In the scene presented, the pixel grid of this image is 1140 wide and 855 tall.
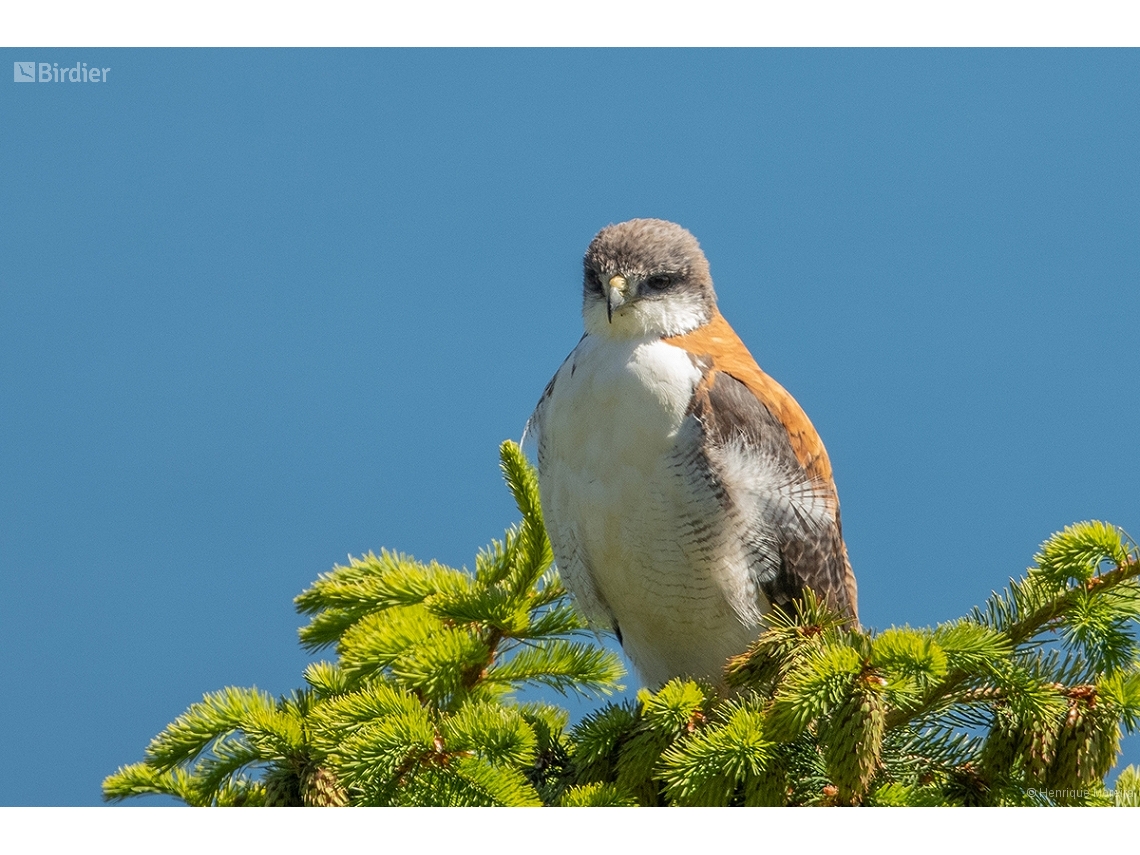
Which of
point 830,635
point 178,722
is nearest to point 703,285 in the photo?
point 830,635

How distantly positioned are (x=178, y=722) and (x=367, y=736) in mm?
592

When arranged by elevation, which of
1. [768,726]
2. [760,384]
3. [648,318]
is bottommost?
[768,726]

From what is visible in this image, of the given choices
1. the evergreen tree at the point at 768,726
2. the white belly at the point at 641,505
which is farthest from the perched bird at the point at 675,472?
the evergreen tree at the point at 768,726

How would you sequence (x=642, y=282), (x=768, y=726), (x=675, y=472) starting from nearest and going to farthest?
1. (x=768, y=726)
2. (x=675, y=472)
3. (x=642, y=282)

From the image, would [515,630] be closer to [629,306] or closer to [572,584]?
[572,584]

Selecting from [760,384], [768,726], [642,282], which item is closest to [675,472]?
[760,384]

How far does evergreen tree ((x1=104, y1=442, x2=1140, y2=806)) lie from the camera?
2209 mm

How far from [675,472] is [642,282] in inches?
19.5

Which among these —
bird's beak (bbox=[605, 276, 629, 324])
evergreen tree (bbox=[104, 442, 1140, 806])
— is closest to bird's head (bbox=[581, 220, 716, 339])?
bird's beak (bbox=[605, 276, 629, 324])

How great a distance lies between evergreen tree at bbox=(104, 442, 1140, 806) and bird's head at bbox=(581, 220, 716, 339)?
2.76 feet

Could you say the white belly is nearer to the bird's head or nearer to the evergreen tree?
the bird's head

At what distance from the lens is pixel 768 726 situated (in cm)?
228

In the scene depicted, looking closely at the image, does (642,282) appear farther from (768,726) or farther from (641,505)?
(768,726)

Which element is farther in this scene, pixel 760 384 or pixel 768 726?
pixel 760 384
